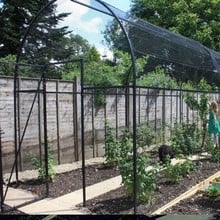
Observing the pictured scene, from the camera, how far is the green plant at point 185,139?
9.58 meters

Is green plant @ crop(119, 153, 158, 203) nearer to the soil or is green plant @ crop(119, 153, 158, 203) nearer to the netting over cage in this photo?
the soil

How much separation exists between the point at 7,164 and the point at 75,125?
2.38 m

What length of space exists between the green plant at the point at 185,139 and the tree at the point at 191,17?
→ 1225 centimetres

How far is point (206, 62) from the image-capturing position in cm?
1073

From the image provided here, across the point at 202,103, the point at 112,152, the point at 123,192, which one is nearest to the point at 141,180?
the point at 123,192

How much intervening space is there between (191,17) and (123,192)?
57.2ft

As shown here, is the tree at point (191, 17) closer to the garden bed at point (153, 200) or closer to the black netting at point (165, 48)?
the black netting at point (165, 48)

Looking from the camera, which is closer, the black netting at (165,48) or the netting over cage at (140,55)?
the netting over cage at (140,55)

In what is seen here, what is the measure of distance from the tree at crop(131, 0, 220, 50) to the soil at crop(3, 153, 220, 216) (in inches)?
563

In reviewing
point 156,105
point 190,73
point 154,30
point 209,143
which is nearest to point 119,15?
point 154,30

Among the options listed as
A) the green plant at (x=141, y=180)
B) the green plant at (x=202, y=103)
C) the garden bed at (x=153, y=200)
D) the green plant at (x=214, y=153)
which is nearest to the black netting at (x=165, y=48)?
the green plant at (x=202, y=103)

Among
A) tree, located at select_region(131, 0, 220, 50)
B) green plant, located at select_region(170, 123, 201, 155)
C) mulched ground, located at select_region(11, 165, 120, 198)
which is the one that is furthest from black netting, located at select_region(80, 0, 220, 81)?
tree, located at select_region(131, 0, 220, 50)

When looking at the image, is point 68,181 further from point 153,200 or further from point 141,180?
point 141,180

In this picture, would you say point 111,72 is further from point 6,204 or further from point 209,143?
point 6,204
